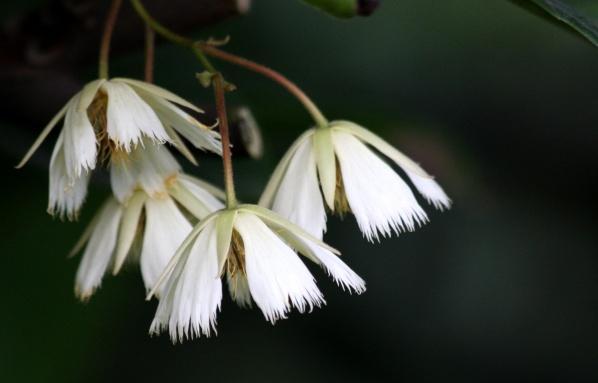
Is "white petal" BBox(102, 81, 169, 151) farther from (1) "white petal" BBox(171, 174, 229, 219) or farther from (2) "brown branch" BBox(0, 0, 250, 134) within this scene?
(2) "brown branch" BBox(0, 0, 250, 134)

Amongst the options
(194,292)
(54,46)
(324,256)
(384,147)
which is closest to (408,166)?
(384,147)

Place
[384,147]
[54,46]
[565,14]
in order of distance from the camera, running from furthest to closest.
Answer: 1. [54,46]
2. [384,147]
3. [565,14]

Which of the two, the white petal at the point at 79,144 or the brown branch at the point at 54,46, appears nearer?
the white petal at the point at 79,144

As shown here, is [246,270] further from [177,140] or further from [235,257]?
[177,140]

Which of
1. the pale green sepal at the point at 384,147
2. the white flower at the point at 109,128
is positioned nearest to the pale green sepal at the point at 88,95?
the white flower at the point at 109,128

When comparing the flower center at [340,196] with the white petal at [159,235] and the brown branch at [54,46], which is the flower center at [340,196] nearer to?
the white petal at [159,235]

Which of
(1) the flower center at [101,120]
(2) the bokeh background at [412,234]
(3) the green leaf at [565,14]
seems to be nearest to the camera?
(3) the green leaf at [565,14]

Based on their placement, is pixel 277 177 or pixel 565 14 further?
pixel 277 177
